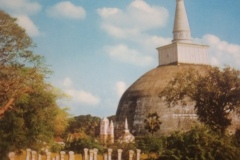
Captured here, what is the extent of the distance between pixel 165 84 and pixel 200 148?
40.3m

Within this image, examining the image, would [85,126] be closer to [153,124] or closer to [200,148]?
[153,124]

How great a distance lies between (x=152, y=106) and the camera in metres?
58.4

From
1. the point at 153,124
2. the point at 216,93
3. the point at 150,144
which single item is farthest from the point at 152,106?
the point at 216,93

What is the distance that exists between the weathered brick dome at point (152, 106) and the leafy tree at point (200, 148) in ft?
115

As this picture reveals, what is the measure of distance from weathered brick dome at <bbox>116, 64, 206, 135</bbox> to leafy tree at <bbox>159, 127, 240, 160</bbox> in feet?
115

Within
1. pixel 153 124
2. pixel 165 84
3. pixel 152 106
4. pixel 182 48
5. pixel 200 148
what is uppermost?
pixel 182 48

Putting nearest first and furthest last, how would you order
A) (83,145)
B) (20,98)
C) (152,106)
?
(20,98), (83,145), (152,106)

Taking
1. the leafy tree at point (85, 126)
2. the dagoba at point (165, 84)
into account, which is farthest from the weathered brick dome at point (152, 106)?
the leafy tree at point (85, 126)

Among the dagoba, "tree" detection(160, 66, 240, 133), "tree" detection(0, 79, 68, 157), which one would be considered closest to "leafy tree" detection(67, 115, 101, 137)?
the dagoba

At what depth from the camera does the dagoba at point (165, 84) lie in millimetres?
55750

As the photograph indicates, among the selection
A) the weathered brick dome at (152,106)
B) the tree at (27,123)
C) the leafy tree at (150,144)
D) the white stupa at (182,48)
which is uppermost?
the white stupa at (182,48)

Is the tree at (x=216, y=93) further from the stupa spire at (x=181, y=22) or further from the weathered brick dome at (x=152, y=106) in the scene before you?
the stupa spire at (x=181, y=22)

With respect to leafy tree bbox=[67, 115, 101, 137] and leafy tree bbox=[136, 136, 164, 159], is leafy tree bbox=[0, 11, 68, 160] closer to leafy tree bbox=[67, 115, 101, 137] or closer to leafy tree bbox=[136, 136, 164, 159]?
leafy tree bbox=[136, 136, 164, 159]

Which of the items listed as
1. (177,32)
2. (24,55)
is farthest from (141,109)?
(24,55)
